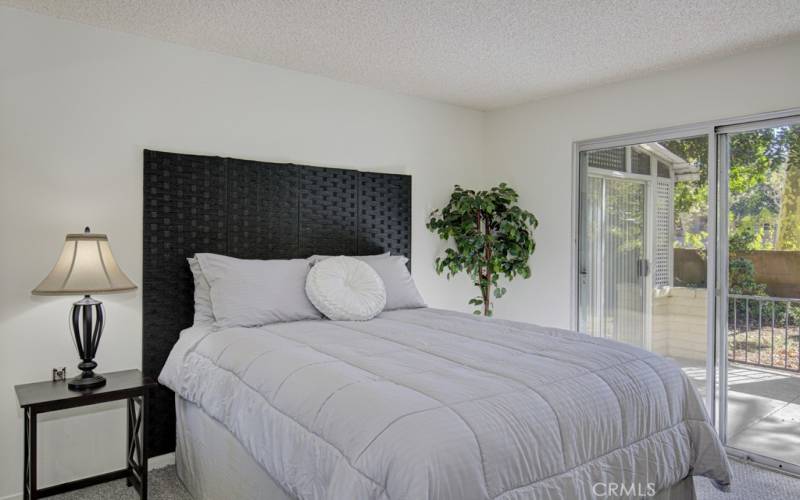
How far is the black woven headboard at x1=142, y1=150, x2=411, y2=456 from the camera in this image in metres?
2.95

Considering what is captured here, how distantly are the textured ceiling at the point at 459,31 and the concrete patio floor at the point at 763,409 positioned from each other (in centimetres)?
193

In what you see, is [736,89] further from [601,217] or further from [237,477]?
[237,477]

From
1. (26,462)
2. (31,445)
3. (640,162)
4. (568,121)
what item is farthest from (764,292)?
(26,462)

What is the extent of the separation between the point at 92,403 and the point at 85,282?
20.9 inches

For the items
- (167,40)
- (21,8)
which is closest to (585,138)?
(167,40)

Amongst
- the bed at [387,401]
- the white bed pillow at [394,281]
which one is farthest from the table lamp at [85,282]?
the white bed pillow at [394,281]

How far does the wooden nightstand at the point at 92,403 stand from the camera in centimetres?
221

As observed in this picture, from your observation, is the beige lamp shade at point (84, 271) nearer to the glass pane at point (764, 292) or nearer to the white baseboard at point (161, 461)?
the white baseboard at point (161, 461)

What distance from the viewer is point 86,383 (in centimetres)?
245

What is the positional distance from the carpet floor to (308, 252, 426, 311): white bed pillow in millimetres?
1403

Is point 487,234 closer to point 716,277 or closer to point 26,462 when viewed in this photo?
point 716,277

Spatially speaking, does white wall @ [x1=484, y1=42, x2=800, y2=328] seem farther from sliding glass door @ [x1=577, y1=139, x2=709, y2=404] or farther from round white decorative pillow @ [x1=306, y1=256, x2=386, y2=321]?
round white decorative pillow @ [x1=306, y1=256, x2=386, y2=321]

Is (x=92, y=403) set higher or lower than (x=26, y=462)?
higher

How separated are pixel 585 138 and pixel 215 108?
261 cm
